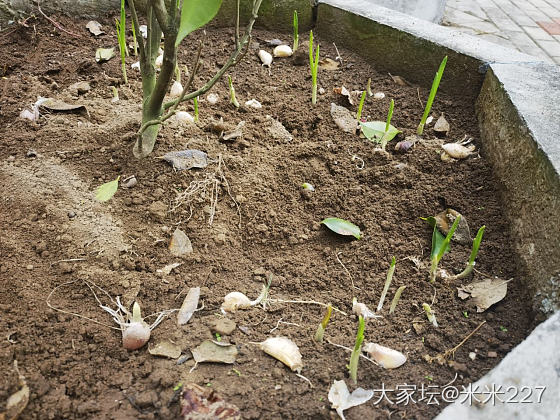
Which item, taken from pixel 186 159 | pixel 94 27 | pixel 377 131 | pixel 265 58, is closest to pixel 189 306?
pixel 186 159

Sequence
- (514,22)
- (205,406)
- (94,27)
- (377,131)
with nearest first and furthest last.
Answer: (205,406)
(377,131)
(94,27)
(514,22)

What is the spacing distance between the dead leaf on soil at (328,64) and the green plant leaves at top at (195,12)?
2.83 feet

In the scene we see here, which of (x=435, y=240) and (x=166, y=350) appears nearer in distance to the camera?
(x=166, y=350)

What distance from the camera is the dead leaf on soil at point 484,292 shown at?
1.06 meters

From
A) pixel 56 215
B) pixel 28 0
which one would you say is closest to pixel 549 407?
pixel 56 215

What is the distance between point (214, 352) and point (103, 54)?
4.60 ft

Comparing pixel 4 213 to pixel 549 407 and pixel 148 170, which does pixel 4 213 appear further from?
pixel 549 407

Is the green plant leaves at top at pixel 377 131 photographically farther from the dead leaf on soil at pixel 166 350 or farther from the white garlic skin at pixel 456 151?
the dead leaf on soil at pixel 166 350

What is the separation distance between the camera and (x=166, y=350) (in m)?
0.97

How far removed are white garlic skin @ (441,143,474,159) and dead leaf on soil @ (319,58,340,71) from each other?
626mm

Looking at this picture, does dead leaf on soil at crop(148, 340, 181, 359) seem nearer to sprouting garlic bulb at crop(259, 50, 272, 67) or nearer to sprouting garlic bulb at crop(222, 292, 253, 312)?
sprouting garlic bulb at crop(222, 292, 253, 312)

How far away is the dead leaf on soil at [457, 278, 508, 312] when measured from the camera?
1062 millimetres

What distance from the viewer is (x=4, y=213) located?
4.01 ft

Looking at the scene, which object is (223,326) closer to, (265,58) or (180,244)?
(180,244)
